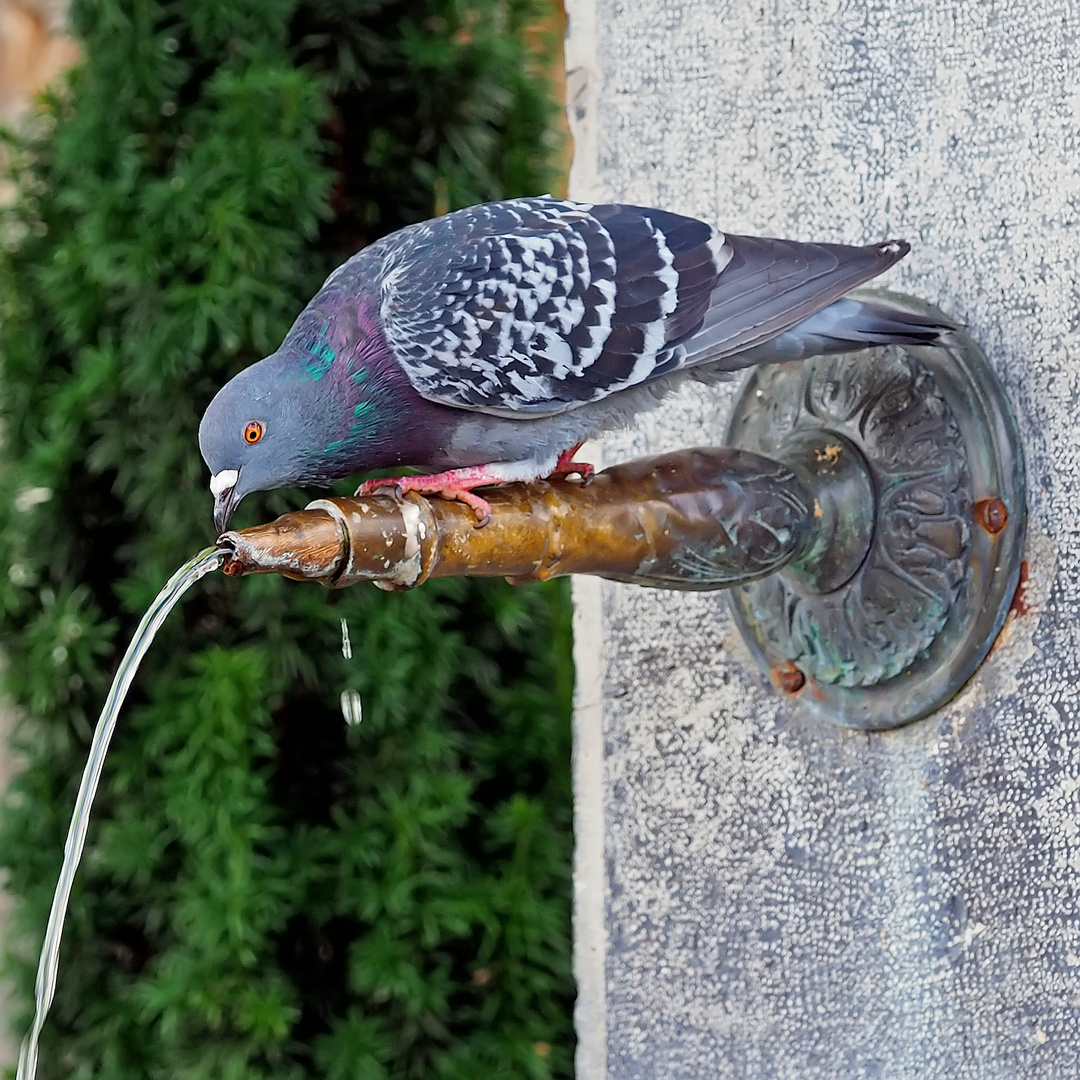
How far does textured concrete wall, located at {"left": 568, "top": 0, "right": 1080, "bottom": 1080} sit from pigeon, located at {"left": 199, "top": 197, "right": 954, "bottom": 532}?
13 centimetres

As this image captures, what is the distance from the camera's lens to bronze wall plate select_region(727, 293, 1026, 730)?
4.48ft

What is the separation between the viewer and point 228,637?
217 centimetres

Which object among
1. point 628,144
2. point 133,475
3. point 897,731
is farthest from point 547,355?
point 133,475

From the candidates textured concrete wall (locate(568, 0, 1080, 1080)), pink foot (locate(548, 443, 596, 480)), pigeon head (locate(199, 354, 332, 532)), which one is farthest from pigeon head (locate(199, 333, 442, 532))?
textured concrete wall (locate(568, 0, 1080, 1080))

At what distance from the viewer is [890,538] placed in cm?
145

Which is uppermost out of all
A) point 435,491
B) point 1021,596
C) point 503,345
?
point 503,345

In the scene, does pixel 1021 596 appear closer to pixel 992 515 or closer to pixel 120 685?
pixel 992 515

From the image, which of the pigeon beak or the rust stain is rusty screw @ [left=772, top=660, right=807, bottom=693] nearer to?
the rust stain

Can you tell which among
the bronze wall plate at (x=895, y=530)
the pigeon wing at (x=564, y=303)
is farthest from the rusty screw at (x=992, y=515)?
the pigeon wing at (x=564, y=303)

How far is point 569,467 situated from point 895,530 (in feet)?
1.27

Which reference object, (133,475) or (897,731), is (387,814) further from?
(897,731)

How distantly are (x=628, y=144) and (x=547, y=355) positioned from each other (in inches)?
14.1

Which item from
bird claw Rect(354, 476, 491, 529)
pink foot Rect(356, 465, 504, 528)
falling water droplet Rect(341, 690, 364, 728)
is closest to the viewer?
bird claw Rect(354, 476, 491, 529)

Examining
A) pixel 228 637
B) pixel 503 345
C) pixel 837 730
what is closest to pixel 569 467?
pixel 503 345
